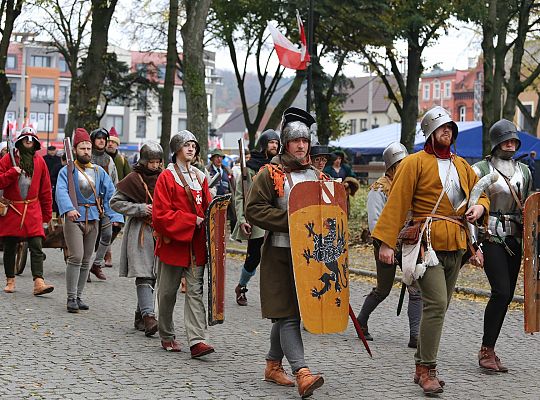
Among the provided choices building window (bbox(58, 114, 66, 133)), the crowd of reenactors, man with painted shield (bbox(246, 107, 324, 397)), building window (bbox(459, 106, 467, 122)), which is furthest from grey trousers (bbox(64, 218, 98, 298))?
building window (bbox(58, 114, 66, 133))

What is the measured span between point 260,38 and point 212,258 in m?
26.8

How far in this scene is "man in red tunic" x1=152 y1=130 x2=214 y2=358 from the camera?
8773 mm

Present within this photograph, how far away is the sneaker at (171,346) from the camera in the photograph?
9.05 m

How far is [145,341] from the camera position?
9.59m

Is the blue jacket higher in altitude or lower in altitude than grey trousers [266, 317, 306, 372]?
higher

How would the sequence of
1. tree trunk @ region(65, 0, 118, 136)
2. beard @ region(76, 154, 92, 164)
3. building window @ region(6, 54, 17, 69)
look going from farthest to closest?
1. building window @ region(6, 54, 17, 69)
2. tree trunk @ region(65, 0, 118, 136)
3. beard @ region(76, 154, 92, 164)

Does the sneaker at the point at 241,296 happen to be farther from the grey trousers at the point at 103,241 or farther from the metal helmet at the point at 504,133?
the metal helmet at the point at 504,133

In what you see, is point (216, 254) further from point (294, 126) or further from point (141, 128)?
point (141, 128)

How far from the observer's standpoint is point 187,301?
29.2 ft

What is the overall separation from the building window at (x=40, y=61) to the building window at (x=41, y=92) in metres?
2.22

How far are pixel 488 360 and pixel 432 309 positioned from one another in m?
1.19

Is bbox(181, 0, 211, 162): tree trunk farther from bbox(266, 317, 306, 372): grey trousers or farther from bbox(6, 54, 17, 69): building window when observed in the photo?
bbox(6, 54, 17, 69): building window

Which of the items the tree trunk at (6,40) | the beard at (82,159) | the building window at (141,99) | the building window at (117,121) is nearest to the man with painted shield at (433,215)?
the beard at (82,159)

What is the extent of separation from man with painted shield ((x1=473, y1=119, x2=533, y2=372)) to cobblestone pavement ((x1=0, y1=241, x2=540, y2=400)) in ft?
1.17
